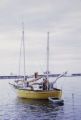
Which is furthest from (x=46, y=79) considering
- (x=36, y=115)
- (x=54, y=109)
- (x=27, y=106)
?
(x=36, y=115)

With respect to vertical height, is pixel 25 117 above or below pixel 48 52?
below

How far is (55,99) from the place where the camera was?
6656 cm

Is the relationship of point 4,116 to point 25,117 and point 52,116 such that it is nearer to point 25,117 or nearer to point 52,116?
point 25,117

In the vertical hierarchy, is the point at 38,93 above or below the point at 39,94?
above

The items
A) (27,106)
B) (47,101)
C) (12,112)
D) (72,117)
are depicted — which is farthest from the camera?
(47,101)

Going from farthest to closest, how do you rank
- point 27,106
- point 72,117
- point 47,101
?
point 47,101, point 27,106, point 72,117

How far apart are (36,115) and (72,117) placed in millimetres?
5451

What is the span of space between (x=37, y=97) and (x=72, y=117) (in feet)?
68.7

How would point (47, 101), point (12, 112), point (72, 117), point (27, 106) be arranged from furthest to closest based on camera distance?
point (47, 101)
point (27, 106)
point (12, 112)
point (72, 117)

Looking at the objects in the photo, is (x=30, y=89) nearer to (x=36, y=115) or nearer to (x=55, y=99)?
(x=55, y=99)

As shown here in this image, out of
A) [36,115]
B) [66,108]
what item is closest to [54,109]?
[66,108]

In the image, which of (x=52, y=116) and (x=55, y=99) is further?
(x=55, y=99)

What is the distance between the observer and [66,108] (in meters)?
59.4

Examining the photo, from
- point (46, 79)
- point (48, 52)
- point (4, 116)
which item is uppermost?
point (48, 52)
